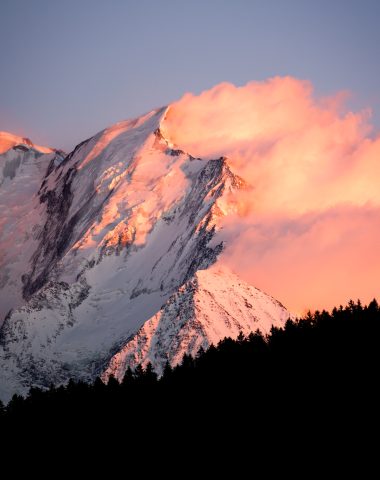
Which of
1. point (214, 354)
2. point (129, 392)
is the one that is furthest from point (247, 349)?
point (129, 392)

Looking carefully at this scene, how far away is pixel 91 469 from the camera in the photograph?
10444 centimetres

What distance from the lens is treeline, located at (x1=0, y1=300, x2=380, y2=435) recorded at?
334 ft

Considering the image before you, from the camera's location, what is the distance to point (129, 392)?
403ft

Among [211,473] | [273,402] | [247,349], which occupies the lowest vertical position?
[211,473]

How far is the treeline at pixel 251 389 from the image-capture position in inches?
4003

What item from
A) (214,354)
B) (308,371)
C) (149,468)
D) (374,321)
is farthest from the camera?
(214,354)

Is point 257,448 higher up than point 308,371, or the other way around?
point 308,371

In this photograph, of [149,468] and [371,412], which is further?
[149,468]

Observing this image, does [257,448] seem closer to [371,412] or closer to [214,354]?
[371,412]

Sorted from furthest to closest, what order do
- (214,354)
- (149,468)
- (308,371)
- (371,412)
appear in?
(214,354) → (308,371) → (149,468) → (371,412)

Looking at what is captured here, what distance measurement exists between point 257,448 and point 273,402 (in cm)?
983

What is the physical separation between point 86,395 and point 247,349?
17.9 metres

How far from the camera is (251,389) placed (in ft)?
364

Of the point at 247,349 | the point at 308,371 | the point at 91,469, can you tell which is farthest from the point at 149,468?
the point at 247,349
